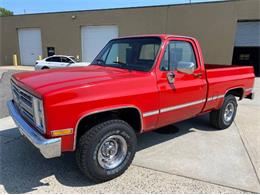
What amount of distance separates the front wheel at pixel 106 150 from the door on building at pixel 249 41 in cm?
1663

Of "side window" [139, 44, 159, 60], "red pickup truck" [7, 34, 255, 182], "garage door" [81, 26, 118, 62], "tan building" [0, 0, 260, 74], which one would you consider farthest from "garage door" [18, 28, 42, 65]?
"side window" [139, 44, 159, 60]

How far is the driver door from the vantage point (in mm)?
3668

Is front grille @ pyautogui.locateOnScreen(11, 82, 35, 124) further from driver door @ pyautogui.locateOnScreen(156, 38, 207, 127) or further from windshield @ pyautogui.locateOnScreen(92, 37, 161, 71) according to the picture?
driver door @ pyautogui.locateOnScreen(156, 38, 207, 127)

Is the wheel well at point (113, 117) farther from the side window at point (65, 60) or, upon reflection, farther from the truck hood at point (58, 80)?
the side window at point (65, 60)

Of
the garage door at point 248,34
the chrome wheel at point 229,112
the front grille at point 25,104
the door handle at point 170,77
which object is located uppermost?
the garage door at point 248,34

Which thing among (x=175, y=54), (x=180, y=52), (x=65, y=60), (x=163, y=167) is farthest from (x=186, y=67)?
(x=65, y=60)

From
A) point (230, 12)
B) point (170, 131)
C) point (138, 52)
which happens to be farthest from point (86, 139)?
point (230, 12)

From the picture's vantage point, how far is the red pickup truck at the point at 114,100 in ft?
9.00

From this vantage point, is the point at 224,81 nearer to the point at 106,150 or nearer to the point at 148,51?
the point at 148,51

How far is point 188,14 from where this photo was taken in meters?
17.6

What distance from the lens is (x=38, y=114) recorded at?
2.81 m

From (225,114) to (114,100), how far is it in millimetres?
3429

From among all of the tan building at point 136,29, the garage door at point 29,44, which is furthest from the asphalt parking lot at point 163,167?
the garage door at point 29,44

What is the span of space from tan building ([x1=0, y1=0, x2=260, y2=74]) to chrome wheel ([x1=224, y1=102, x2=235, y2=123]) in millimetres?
12509
